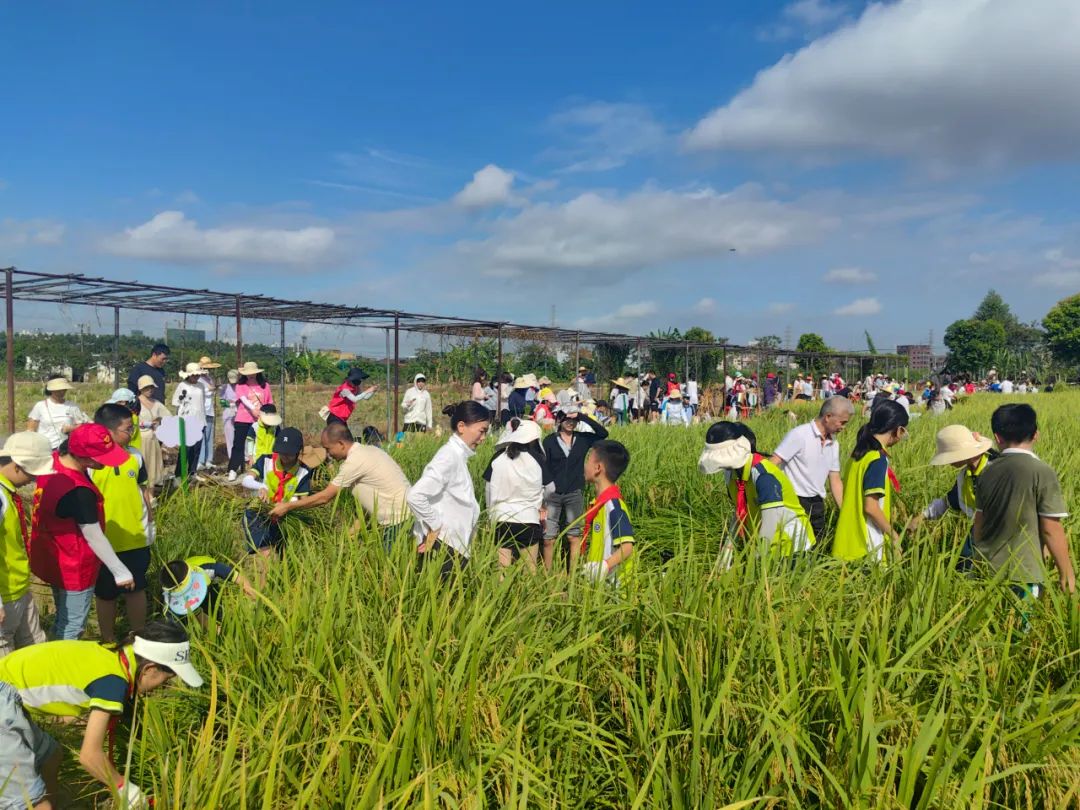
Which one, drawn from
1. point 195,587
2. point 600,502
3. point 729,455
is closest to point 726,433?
point 729,455

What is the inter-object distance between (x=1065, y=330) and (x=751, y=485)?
206ft

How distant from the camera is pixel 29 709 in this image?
251 cm

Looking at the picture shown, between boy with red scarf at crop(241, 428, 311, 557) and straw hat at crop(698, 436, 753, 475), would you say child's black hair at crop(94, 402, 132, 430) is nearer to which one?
boy with red scarf at crop(241, 428, 311, 557)

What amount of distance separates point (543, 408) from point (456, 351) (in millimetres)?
11431

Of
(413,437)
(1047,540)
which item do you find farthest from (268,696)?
(413,437)

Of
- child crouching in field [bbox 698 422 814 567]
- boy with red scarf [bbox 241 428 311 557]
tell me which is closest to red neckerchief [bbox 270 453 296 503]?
boy with red scarf [bbox 241 428 311 557]

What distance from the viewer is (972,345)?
48000 mm

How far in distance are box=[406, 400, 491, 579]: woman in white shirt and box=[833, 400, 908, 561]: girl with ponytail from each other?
6.69ft

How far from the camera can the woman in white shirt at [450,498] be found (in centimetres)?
387

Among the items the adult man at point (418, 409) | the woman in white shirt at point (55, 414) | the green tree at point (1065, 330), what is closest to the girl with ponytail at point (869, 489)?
the woman in white shirt at point (55, 414)

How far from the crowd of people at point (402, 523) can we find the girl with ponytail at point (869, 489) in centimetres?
1

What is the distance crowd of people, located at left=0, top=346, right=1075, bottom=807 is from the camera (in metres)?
2.51

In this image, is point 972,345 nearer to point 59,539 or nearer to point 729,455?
point 729,455

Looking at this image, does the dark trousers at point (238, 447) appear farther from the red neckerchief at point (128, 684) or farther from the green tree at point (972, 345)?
the green tree at point (972, 345)
